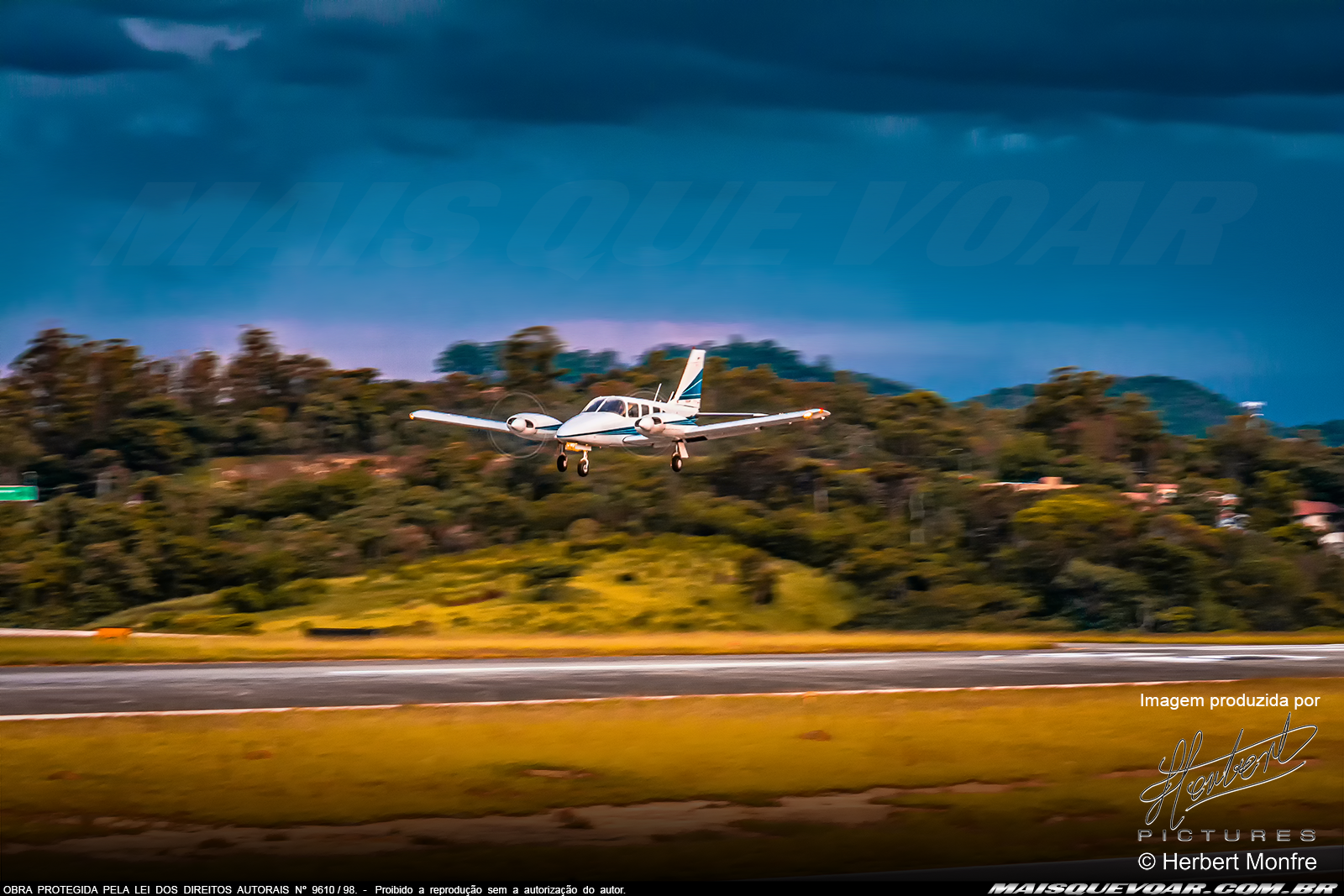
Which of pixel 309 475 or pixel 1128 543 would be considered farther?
pixel 309 475

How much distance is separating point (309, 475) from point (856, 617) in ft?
159

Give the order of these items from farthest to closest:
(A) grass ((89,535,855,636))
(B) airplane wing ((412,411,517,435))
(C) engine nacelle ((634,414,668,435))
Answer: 1. (A) grass ((89,535,855,636))
2. (B) airplane wing ((412,411,517,435))
3. (C) engine nacelle ((634,414,668,435))

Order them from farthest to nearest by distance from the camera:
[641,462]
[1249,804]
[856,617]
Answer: [641,462] → [856,617] → [1249,804]

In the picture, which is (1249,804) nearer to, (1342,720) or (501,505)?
(1342,720)

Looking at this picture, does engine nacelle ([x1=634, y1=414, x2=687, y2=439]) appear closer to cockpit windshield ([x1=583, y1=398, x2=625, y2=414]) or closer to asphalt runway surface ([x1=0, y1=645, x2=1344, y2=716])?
cockpit windshield ([x1=583, y1=398, x2=625, y2=414])

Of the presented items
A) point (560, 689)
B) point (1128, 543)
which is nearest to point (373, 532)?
point (1128, 543)

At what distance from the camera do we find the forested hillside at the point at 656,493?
297 feet

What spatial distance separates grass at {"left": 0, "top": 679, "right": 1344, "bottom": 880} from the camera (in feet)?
56.6

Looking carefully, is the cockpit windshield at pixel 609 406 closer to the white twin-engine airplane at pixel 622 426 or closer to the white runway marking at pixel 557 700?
the white twin-engine airplane at pixel 622 426

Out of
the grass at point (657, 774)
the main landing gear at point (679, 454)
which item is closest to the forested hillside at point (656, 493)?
the main landing gear at point (679, 454)

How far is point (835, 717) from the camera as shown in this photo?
2998cm
